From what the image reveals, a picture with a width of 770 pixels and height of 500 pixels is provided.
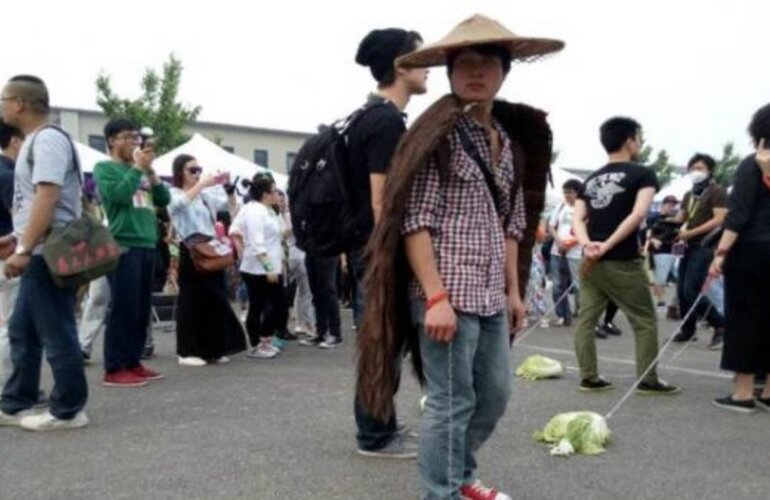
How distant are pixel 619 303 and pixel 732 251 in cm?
88

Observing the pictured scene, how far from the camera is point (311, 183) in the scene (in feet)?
13.0

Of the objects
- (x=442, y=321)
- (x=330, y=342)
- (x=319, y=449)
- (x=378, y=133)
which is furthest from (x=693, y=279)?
(x=442, y=321)

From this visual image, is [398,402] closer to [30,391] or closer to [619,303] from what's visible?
[619,303]

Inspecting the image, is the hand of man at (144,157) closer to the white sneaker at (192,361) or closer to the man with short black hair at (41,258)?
the man with short black hair at (41,258)

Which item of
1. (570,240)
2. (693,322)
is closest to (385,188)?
(693,322)

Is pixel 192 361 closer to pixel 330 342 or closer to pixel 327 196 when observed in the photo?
pixel 330 342

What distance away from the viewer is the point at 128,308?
6.03 meters

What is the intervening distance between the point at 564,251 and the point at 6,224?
7.36 metres

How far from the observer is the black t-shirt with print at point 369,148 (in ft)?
12.1

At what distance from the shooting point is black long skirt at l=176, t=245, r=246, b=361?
7191mm

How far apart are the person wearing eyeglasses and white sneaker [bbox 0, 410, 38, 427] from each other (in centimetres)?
115

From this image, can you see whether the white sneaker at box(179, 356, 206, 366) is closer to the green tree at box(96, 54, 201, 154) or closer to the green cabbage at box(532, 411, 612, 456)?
the green cabbage at box(532, 411, 612, 456)

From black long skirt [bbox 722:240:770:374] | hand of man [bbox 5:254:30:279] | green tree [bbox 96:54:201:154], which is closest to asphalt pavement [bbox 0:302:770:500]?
black long skirt [bbox 722:240:770:374]

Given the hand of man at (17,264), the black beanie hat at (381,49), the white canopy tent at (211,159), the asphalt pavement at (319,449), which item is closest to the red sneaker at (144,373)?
Answer: the asphalt pavement at (319,449)
